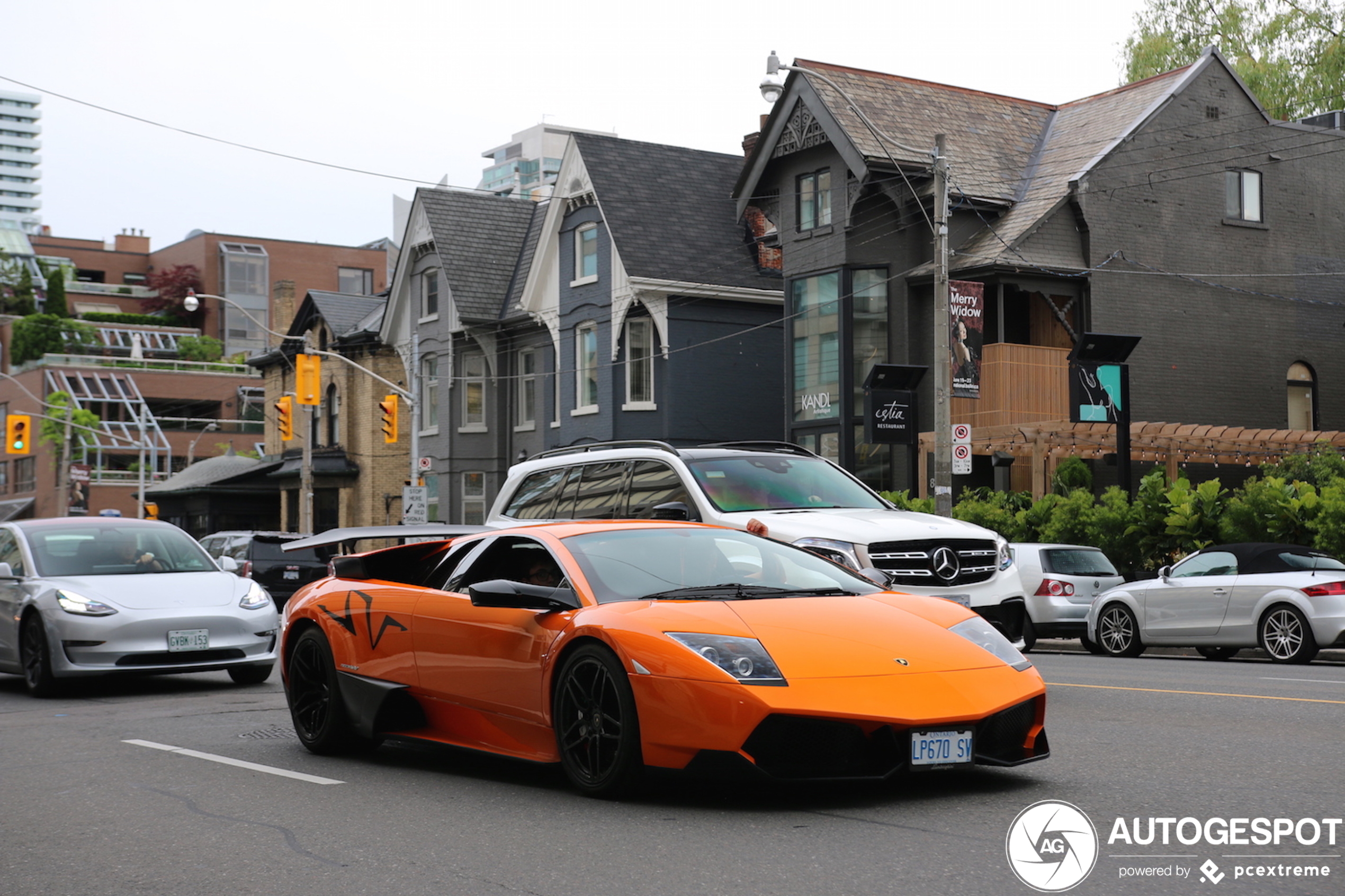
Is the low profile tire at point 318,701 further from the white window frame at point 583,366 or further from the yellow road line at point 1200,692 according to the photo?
the white window frame at point 583,366

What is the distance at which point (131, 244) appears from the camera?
124 metres

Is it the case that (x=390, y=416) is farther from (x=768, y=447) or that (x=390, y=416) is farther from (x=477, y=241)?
(x=768, y=447)

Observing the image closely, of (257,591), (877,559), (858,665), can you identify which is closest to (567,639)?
(858,665)

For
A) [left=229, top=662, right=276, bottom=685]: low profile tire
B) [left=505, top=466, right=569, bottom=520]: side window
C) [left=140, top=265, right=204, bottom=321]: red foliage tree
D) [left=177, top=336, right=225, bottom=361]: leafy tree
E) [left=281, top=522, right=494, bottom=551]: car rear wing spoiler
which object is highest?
[left=140, top=265, right=204, bottom=321]: red foliage tree

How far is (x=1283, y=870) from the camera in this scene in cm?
523

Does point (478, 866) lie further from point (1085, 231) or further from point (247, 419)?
point (247, 419)

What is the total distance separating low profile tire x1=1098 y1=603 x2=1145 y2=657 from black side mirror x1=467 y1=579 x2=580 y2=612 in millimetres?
12520

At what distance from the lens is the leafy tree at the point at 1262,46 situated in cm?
4300

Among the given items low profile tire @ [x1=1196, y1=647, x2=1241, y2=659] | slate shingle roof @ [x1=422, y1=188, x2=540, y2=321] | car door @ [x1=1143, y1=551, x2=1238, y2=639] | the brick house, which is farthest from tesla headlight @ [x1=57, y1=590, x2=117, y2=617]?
slate shingle roof @ [x1=422, y1=188, x2=540, y2=321]

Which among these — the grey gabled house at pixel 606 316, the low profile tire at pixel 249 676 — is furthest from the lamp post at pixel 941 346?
the grey gabled house at pixel 606 316

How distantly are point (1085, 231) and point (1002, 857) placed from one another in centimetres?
2885

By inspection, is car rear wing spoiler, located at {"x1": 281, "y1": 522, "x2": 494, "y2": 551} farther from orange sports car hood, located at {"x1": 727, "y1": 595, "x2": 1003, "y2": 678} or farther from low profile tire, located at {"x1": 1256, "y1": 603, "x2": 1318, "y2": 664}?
low profile tire, located at {"x1": 1256, "y1": 603, "x2": 1318, "y2": 664}

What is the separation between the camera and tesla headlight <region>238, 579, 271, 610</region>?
535 inches

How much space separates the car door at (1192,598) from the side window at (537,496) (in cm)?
790
